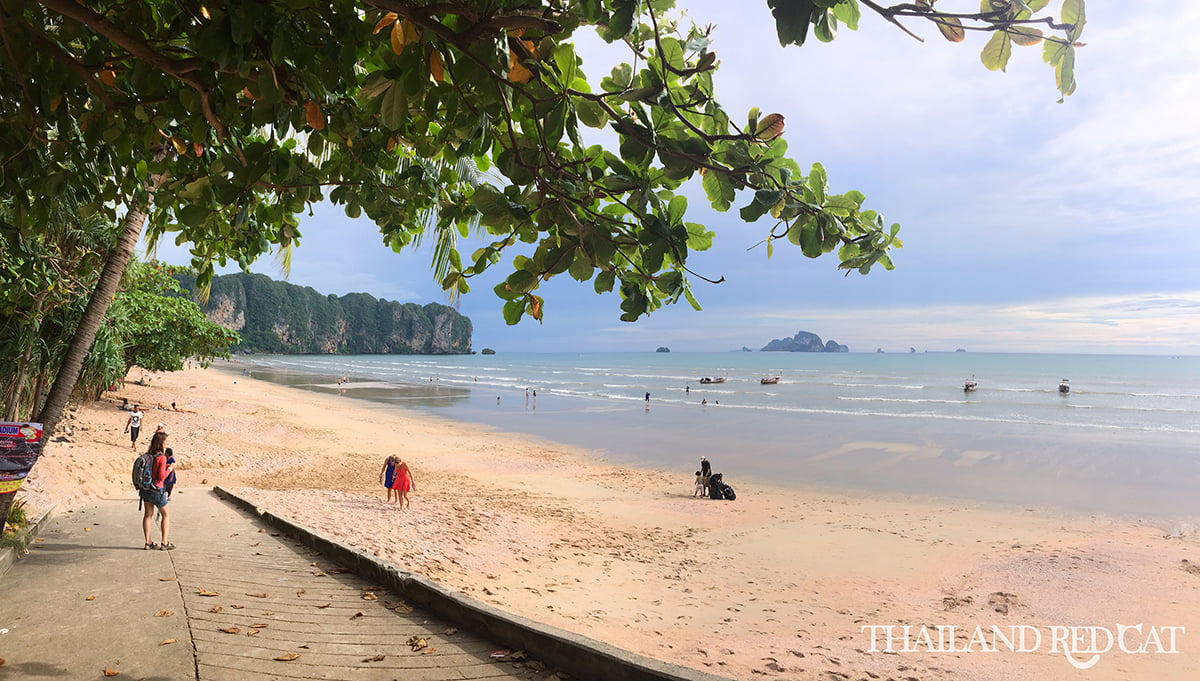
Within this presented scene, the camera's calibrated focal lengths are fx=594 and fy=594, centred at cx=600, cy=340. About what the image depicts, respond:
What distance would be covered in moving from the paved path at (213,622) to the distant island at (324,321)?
426 ft

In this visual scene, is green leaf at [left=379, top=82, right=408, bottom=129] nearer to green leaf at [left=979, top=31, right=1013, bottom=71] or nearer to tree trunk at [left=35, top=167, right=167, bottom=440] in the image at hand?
green leaf at [left=979, top=31, right=1013, bottom=71]

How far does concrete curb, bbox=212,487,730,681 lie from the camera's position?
8.66ft

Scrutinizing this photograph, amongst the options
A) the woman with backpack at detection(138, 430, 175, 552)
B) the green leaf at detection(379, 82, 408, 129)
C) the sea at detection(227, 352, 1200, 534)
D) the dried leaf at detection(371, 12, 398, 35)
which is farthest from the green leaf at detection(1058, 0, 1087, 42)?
the sea at detection(227, 352, 1200, 534)

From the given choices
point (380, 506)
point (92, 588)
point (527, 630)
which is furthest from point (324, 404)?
point (527, 630)

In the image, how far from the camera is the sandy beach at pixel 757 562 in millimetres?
6215

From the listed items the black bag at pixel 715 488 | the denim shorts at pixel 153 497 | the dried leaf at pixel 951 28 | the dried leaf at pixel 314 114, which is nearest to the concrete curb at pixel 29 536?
the denim shorts at pixel 153 497

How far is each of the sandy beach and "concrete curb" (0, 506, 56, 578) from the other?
30.4 inches

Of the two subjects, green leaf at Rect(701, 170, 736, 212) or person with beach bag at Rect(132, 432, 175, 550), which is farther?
person with beach bag at Rect(132, 432, 175, 550)

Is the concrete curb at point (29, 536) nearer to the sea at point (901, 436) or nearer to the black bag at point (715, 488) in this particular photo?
the black bag at point (715, 488)

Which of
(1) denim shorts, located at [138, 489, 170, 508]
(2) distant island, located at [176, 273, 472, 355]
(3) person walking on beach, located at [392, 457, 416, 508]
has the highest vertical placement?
(2) distant island, located at [176, 273, 472, 355]

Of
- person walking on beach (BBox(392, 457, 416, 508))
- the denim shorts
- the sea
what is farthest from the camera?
the sea

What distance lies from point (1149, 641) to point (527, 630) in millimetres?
8189

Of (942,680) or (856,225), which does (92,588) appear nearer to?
(856,225)

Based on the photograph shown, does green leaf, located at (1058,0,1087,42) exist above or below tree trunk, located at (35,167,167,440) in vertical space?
above
